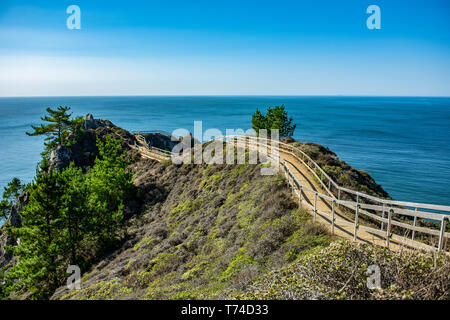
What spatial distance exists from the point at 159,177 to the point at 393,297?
104 feet

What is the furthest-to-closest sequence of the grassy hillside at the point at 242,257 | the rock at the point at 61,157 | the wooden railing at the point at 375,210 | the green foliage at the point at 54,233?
the rock at the point at 61,157 < the green foliage at the point at 54,233 < the wooden railing at the point at 375,210 < the grassy hillside at the point at 242,257

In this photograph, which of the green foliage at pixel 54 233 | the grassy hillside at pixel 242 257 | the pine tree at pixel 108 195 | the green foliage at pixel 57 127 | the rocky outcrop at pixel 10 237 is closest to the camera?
the grassy hillside at pixel 242 257

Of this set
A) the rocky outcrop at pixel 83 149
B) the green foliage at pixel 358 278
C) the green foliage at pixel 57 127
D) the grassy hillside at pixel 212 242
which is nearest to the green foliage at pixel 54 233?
the grassy hillside at pixel 212 242

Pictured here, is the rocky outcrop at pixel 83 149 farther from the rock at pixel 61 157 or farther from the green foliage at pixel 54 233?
the green foliage at pixel 54 233

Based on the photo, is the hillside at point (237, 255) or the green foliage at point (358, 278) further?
the hillside at point (237, 255)

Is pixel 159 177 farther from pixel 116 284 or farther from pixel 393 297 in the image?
pixel 393 297

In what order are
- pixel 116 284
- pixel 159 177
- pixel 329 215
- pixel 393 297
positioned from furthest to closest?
pixel 159 177
pixel 116 284
pixel 329 215
pixel 393 297

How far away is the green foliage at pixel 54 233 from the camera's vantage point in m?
19.4

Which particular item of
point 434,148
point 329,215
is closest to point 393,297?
point 329,215

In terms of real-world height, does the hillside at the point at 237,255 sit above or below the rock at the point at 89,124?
below

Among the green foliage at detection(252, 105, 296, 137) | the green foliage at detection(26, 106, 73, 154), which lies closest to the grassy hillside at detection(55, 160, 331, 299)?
the green foliage at detection(252, 105, 296, 137)

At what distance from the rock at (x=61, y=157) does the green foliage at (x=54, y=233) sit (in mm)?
24389

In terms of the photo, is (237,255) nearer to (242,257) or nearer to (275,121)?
(242,257)
